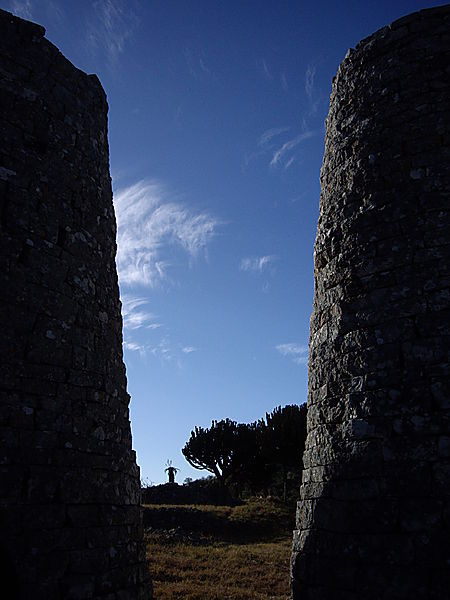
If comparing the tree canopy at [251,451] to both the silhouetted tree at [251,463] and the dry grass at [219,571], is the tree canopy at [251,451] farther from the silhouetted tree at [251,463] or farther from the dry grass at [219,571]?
the dry grass at [219,571]

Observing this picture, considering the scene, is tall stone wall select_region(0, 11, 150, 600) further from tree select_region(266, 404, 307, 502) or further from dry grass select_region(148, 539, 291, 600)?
tree select_region(266, 404, 307, 502)

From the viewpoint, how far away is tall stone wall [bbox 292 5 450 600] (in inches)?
185

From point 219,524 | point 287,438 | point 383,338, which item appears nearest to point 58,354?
point 383,338

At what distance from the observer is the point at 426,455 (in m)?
4.73

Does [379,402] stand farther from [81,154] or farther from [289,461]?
[289,461]

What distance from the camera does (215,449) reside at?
113 feet

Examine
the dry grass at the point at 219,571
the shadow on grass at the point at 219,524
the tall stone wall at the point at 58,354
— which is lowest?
the dry grass at the point at 219,571

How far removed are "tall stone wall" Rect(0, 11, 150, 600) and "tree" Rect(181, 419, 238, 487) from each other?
2961cm

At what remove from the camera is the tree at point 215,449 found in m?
34.3

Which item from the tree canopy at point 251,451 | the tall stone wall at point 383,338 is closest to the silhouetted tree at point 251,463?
the tree canopy at point 251,451

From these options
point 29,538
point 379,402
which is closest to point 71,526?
point 29,538

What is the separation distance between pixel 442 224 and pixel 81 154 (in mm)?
3879

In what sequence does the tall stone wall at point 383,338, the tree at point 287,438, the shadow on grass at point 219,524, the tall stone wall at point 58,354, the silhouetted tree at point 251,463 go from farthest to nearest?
the silhouetted tree at point 251,463, the tree at point 287,438, the shadow on grass at point 219,524, the tall stone wall at point 383,338, the tall stone wall at point 58,354

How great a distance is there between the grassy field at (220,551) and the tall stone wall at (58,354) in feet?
20.1
